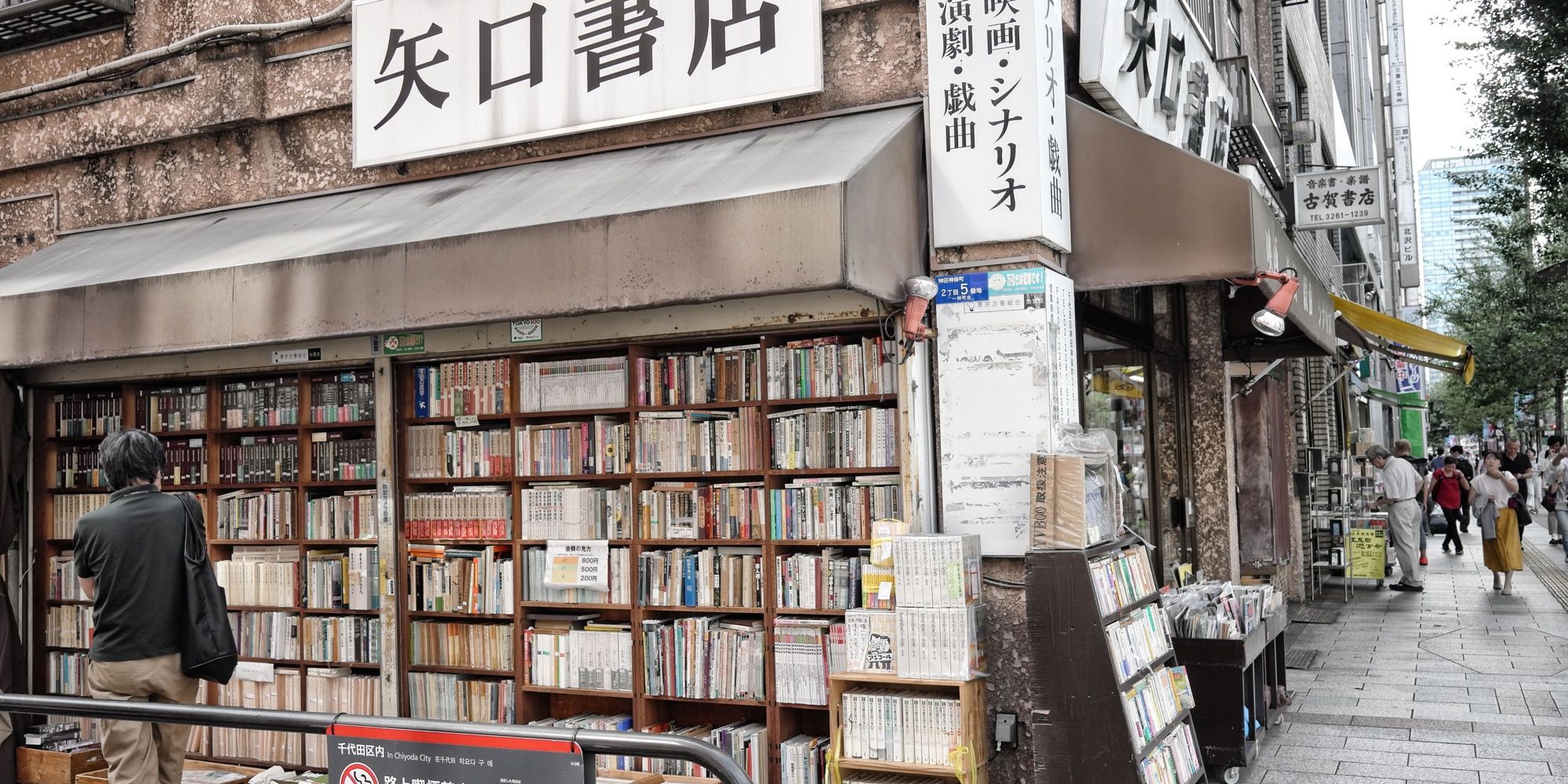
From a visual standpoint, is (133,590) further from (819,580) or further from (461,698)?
(819,580)

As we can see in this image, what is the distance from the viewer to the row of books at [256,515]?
8.19 meters

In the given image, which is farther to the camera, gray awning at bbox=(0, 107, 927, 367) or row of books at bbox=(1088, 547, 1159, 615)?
row of books at bbox=(1088, 547, 1159, 615)

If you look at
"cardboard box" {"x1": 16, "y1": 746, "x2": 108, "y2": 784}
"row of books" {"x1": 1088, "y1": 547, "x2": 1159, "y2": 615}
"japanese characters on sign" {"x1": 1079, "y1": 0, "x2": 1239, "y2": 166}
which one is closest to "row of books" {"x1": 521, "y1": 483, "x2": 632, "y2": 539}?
A: "row of books" {"x1": 1088, "y1": 547, "x2": 1159, "y2": 615}

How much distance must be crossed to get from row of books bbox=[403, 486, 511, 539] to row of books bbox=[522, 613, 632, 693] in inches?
26.9

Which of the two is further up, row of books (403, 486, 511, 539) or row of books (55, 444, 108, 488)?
row of books (55, 444, 108, 488)

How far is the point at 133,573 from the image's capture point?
551cm

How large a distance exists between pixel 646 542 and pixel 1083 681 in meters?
2.76

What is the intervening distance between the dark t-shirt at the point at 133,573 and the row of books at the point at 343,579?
208cm

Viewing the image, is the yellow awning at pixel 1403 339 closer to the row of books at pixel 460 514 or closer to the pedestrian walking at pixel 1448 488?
the pedestrian walking at pixel 1448 488

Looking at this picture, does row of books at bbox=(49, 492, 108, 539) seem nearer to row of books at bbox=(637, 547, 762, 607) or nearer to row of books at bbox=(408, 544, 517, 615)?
row of books at bbox=(408, 544, 517, 615)

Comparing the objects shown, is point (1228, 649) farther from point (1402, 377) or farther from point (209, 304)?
point (1402, 377)

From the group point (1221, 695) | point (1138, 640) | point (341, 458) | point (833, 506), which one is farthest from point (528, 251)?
point (1221, 695)

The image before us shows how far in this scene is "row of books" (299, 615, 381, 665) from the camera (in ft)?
25.5

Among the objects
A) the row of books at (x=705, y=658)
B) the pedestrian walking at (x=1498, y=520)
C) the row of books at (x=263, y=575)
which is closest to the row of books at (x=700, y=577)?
the row of books at (x=705, y=658)
